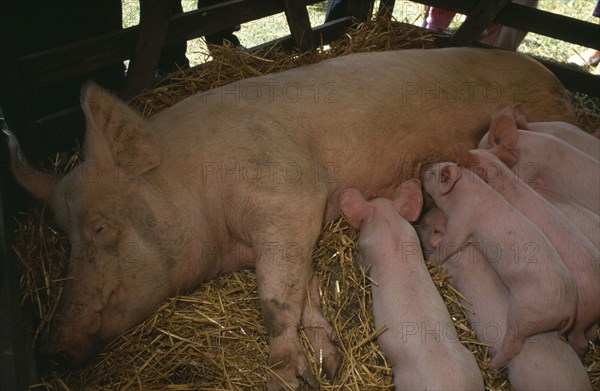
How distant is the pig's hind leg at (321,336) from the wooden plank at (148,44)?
183cm

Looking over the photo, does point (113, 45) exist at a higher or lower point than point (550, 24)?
higher

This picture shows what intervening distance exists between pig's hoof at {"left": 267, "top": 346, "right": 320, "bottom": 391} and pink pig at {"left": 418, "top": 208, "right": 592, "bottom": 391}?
33.2 inches

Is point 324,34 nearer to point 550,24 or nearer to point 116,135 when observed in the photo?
point 550,24

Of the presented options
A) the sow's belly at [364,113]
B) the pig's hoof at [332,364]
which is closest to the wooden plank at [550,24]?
the sow's belly at [364,113]

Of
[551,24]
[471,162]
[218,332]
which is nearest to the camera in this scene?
[218,332]

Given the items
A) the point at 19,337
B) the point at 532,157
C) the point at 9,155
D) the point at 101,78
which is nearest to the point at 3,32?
the point at 9,155

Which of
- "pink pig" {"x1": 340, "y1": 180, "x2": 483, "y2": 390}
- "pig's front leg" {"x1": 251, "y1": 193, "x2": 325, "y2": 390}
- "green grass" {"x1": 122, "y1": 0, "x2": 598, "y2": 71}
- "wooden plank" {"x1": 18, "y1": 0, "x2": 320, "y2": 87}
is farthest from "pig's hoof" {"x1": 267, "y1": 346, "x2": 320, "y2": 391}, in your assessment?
"green grass" {"x1": 122, "y1": 0, "x2": 598, "y2": 71}

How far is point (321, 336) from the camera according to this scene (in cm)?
243

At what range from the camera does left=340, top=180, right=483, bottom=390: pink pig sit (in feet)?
6.57

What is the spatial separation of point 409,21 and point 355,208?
3968 mm

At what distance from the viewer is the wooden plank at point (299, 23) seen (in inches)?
157

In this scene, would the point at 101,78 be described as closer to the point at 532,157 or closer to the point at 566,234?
the point at 532,157

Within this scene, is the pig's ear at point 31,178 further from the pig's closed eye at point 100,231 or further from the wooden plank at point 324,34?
the wooden plank at point 324,34

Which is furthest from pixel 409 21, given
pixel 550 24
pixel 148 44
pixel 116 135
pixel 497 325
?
pixel 116 135
